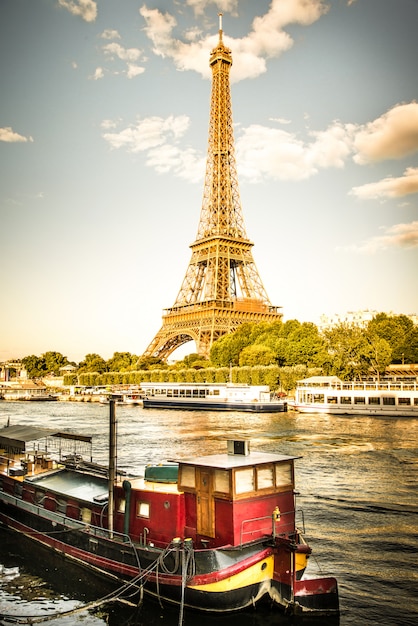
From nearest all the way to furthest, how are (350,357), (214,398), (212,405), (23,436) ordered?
(23,436)
(212,405)
(214,398)
(350,357)

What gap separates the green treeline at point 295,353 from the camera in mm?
81812

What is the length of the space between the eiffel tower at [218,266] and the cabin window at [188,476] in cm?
8382

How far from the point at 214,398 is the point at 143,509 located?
6274 cm

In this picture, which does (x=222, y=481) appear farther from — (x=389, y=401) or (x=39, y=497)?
(x=389, y=401)

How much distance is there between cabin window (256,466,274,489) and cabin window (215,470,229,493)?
0.86 metres

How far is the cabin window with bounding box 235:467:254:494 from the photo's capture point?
1395 cm

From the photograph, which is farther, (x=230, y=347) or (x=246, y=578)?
(x=230, y=347)

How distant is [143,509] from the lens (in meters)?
15.6

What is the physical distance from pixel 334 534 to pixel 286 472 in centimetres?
544

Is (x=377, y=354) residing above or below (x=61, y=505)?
above

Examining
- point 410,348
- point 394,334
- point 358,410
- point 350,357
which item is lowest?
point 358,410

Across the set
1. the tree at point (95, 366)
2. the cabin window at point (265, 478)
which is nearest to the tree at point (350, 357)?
the cabin window at point (265, 478)

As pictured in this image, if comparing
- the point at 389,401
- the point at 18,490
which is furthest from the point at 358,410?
the point at 18,490

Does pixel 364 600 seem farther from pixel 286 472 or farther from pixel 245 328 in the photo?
pixel 245 328
